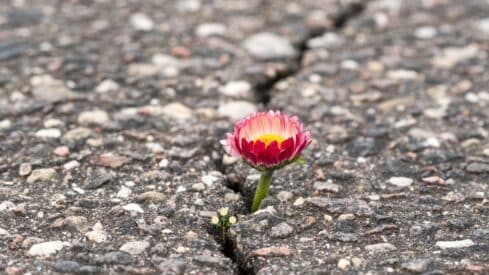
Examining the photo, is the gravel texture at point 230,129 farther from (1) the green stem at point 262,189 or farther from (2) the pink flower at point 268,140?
(2) the pink flower at point 268,140

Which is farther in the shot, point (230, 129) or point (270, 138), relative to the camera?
point (230, 129)

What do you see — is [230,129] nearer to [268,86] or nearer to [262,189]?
[268,86]

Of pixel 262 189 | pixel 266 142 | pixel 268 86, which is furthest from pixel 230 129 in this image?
pixel 266 142

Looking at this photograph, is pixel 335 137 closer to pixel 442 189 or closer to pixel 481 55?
pixel 442 189

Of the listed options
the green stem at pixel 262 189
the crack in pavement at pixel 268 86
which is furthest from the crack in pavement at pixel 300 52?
the green stem at pixel 262 189

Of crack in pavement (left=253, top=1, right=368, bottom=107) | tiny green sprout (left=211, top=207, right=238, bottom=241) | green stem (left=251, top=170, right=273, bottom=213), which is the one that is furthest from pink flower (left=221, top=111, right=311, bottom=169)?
crack in pavement (left=253, top=1, right=368, bottom=107)

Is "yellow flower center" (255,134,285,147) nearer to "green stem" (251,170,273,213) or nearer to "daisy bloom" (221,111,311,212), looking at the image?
"daisy bloom" (221,111,311,212)
